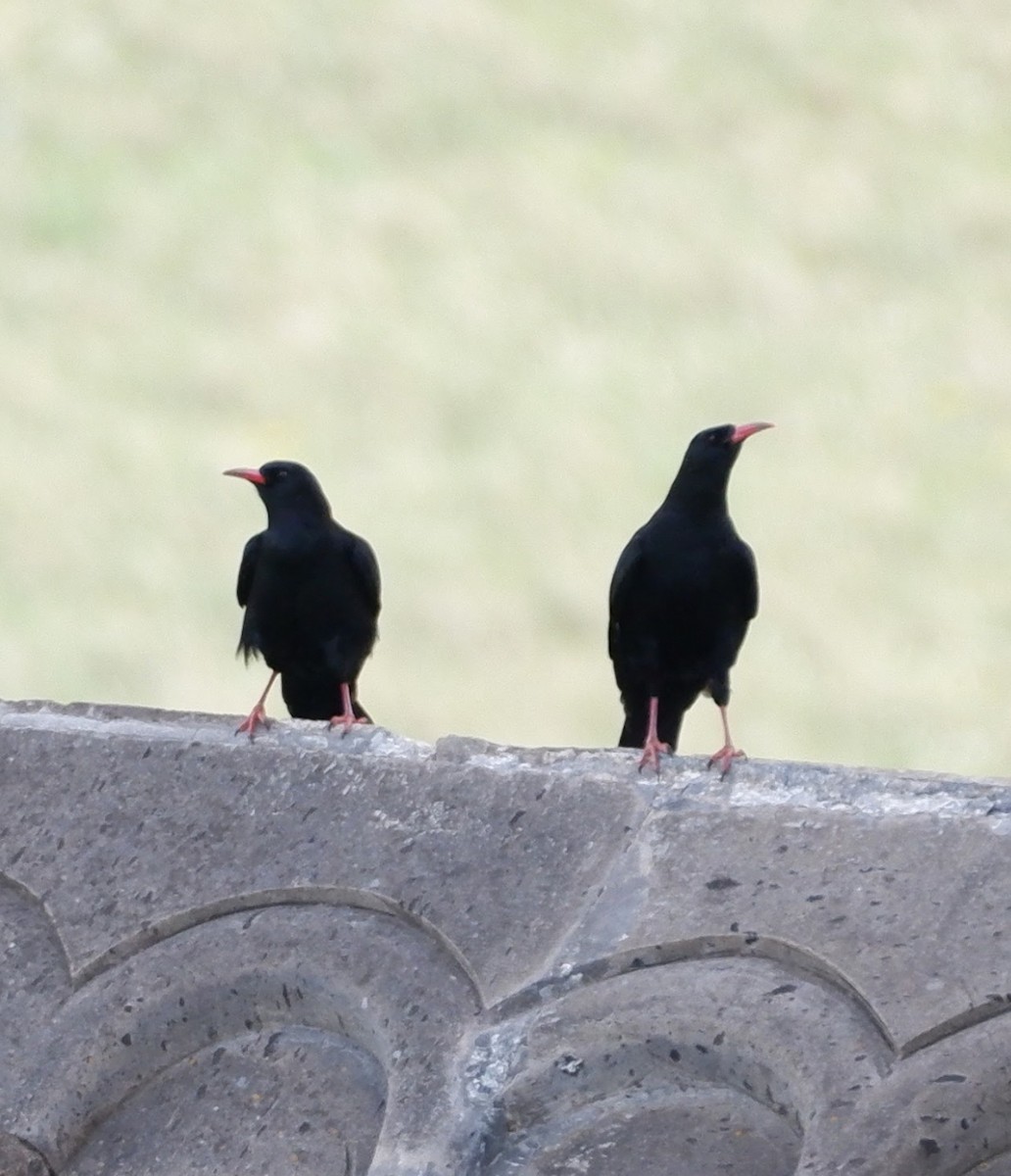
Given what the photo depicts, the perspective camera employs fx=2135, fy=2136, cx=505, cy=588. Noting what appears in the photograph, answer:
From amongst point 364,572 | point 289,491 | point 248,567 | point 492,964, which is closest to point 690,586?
point 364,572

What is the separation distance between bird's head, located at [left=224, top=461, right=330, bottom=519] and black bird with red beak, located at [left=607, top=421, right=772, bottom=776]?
63 centimetres

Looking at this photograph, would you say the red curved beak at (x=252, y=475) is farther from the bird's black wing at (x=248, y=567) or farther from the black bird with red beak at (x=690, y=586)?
the black bird with red beak at (x=690, y=586)

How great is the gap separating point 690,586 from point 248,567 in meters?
0.95

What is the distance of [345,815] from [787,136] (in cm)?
651

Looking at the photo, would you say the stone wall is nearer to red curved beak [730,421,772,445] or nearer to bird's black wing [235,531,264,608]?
red curved beak [730,421,772,445]

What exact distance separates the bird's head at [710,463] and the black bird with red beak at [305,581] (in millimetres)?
652

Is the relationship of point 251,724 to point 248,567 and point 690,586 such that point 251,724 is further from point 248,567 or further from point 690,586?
point 248,567

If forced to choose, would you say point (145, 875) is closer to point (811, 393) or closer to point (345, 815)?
point (345, 815)

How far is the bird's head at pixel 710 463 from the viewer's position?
11.6 ft

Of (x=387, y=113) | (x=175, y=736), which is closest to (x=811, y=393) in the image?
(x=387, y=113)

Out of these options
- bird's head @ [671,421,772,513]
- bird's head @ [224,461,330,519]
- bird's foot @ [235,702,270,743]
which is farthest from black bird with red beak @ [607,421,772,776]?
bird's foot @ [235,702,270,743]

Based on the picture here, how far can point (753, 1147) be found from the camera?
1.87m

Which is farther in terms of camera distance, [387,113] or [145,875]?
[387,113]

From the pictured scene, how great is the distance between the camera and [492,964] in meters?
2.03
